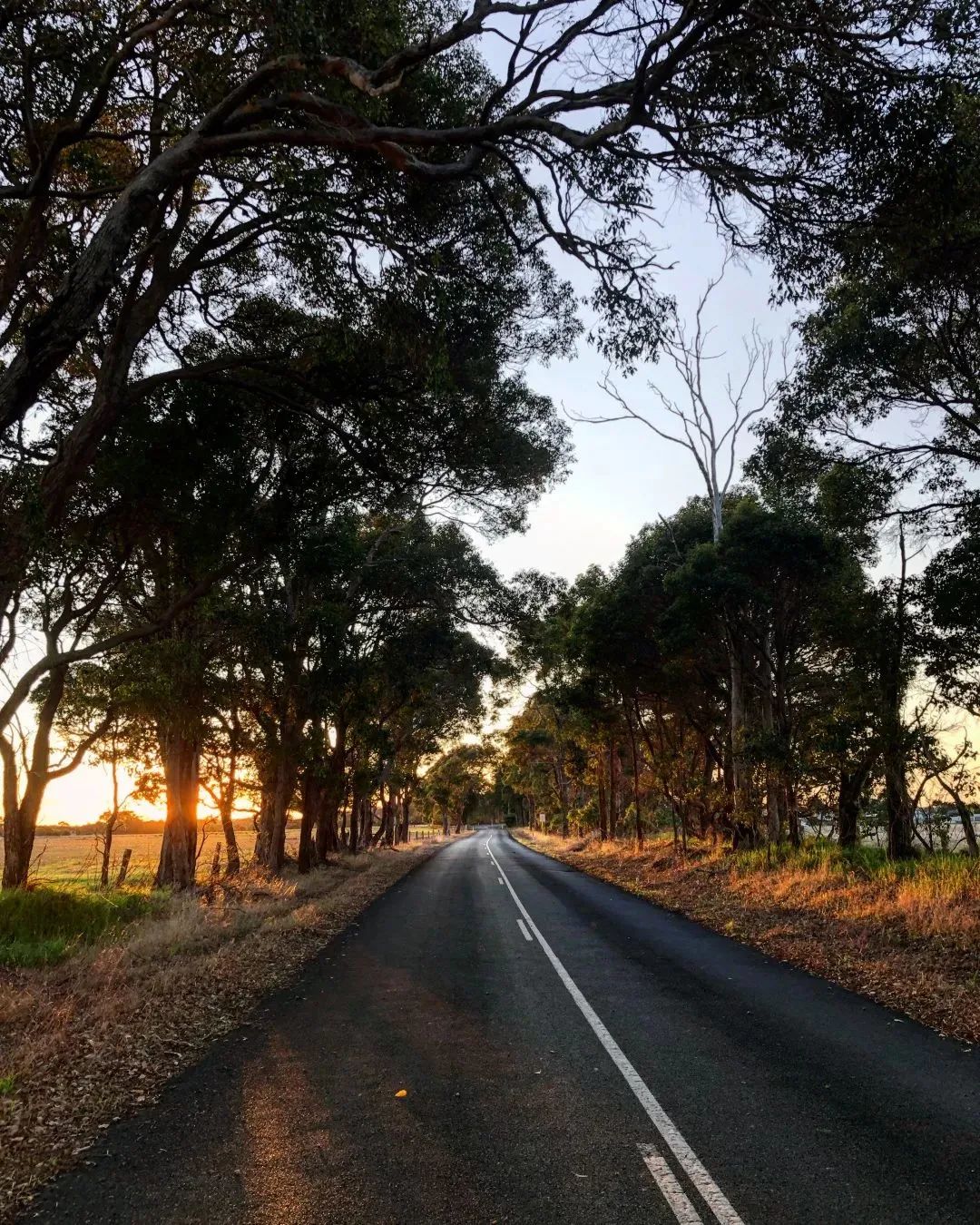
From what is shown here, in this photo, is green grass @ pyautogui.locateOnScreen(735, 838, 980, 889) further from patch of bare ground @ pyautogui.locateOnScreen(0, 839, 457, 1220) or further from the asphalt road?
patch of bare ground @ pyautogui.locateOnScreen(0, 839, 457, 1220)

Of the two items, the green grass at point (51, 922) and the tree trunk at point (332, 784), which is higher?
the tree trunk at point (332, 784)

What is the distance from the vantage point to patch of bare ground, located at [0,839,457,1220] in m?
4.95

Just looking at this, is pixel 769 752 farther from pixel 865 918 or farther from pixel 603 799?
pixel 603 799

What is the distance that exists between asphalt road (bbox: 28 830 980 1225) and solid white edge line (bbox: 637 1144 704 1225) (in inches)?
0.5

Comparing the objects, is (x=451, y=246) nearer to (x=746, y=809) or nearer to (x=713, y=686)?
(x=746, y=809)

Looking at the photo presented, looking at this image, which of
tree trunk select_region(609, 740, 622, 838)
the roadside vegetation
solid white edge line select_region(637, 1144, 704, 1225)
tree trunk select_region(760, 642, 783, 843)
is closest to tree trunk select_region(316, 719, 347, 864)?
the roadside vegetation

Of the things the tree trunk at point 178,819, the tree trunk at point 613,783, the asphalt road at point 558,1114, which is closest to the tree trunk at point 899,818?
the asphalt road at point 558,1114

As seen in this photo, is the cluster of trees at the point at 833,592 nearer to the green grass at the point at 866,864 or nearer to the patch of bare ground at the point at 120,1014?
the green grass at the point at 866,864

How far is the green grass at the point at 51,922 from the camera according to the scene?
9445mm

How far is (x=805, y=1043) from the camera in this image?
6797 millimetres

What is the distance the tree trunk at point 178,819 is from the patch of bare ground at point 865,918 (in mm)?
11382

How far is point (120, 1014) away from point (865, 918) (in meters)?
10.8

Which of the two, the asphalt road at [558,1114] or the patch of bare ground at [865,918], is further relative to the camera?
the patch of bare ground at [865,918]

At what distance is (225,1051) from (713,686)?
21.5m
